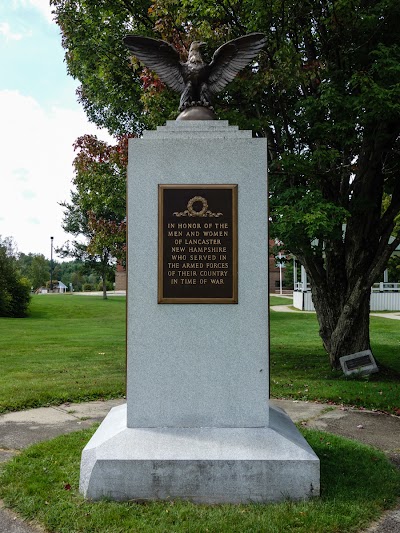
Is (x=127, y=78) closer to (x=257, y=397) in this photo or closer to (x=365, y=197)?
(x=365, y=197)

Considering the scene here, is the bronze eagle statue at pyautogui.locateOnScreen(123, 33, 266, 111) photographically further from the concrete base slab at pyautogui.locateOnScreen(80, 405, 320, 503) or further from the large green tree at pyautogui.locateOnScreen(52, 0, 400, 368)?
the concrete base slab at pyautogui.locateOnScreen(80, 405, 320, 503)

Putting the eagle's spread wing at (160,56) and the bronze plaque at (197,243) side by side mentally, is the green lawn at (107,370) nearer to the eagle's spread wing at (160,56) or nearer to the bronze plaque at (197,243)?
the bronze plaque at (197,243)

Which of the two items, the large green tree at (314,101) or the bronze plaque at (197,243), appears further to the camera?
the large green tree at (314,101)

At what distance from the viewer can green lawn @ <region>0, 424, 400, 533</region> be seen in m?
3.61

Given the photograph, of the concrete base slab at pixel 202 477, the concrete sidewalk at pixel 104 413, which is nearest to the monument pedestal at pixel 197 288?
the concrete base slab at pixel 202 477

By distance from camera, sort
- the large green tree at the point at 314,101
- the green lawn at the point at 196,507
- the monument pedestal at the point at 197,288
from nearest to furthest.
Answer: the green lawn at the point at 196,507, the monument pedestal at the point at 197,288, the large green tree at the point at 314,101

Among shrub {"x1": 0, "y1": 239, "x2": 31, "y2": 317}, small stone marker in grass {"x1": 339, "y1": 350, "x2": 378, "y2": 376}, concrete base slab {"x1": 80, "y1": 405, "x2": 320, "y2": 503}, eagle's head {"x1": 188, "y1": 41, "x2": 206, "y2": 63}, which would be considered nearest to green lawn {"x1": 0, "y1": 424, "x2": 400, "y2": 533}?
concrete base slab {"x1": 80, "y1": 405, "x2": 320, "y2": 503}

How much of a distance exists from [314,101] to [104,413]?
5726 mm

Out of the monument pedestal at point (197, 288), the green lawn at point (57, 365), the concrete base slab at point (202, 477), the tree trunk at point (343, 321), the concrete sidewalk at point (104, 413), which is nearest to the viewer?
the concrete base slab at point (202, 477)

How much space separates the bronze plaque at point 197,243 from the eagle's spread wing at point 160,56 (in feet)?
4.37

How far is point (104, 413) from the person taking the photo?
685cm

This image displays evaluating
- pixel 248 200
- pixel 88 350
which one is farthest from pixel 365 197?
pixel 88 350

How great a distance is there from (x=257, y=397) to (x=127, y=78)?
8567mm

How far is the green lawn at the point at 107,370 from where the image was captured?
305 inches
